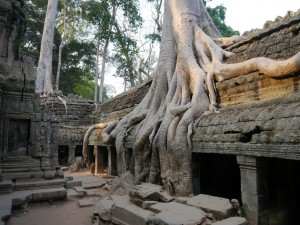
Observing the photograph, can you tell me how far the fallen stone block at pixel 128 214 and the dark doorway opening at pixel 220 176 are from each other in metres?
2.04

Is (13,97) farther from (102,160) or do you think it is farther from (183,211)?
(183,211)

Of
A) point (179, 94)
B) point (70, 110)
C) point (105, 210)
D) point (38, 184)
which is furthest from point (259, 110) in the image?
point (70, 110)

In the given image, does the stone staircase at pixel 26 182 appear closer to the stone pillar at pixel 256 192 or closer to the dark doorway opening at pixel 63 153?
the stone pillar at pixel 256 192

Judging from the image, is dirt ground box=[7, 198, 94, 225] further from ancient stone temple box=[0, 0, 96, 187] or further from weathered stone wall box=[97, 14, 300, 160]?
weathered stone wall box=[97, 14, 300, 160]

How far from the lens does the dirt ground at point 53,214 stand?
432 centimetres

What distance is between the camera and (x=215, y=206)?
3.55m

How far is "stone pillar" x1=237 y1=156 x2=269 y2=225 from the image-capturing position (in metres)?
3.53

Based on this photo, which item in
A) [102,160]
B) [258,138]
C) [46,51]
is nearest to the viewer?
[258,138]

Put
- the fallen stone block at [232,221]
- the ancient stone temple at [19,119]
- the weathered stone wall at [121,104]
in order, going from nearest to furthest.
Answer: the fallen stone block at [232,221]
the ancient stone temple at [19,119]
the weathered stone wall at [121,104]

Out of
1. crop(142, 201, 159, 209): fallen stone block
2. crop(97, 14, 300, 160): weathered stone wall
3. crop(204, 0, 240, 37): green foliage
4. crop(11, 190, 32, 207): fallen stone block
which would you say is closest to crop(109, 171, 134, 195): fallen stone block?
crop(142, 201, 159, 209): fallen stone block

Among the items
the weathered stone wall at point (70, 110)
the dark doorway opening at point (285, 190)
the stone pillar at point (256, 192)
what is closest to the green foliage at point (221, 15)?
the weathered stone wall at point (70, 110)

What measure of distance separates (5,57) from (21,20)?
1.19 metres

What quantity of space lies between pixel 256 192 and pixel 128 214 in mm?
1812

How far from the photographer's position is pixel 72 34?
70.2 feet
